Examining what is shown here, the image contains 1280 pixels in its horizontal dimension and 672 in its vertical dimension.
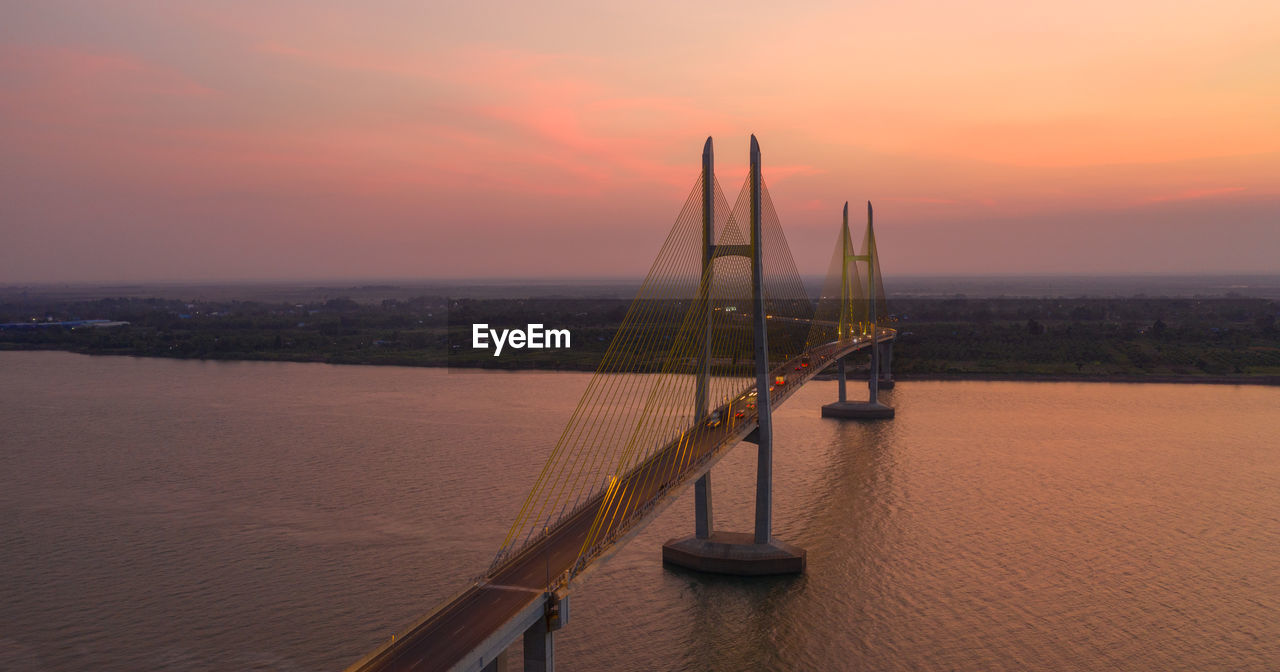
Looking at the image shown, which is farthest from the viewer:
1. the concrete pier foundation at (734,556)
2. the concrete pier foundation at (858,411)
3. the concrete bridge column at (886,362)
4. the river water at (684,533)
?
the concrete bridge column at (886,362)

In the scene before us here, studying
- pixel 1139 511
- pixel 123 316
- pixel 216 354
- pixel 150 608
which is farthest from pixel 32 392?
pixel 123 316

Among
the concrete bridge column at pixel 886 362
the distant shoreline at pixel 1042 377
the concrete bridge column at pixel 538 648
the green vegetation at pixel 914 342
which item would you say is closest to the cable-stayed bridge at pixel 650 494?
the concrete bridge column at pixel 538 648

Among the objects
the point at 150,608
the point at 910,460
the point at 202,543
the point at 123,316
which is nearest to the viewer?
the point at 150,608

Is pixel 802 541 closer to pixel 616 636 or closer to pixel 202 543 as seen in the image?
pixel 616 636

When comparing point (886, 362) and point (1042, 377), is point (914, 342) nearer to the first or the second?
point (1042, 377)

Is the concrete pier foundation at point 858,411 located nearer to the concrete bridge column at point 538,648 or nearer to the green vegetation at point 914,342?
the green vegetation at point 914,342

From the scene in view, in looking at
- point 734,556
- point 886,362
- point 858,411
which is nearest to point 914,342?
point 886,362

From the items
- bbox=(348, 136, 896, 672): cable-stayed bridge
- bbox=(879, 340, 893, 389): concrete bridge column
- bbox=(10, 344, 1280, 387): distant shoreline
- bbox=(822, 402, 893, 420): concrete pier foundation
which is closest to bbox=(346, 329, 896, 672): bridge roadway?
bbox=(348, 136, 896, 672): cable-stayed bridge

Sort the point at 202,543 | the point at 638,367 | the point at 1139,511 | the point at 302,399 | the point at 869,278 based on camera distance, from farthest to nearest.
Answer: the point at 638,367 → the point at 869,278 → the point at 302,399 → the point at 1139,511 → the point at 202,543
